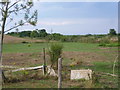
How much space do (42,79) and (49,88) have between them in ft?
4.51

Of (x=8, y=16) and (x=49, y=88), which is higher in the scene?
(x=8, y=16)

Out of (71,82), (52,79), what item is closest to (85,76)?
(71,82)

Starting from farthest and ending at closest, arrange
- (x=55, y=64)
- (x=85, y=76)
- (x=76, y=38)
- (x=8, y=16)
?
(x=76, y=38) → (x=55, y=64) → (x=85, y=76) → (x=8, y=16)

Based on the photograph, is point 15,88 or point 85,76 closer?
point 15,88

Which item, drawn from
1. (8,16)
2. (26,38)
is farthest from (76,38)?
(8,16)

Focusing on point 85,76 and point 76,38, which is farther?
point 76,38

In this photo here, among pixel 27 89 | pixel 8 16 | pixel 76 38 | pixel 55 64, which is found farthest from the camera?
pixel 76 38

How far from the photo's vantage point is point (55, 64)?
899 centimetres

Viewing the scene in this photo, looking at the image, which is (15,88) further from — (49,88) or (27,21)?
(27,21)

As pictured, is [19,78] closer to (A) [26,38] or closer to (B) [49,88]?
(B) [49,88]

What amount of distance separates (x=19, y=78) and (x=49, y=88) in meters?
1.63

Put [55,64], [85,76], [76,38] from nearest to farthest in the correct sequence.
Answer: [85,76]
[55,64]
[76,38]

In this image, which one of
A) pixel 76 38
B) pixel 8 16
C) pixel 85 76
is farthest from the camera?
pixel 76 38

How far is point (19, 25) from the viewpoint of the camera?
6.96 meters
